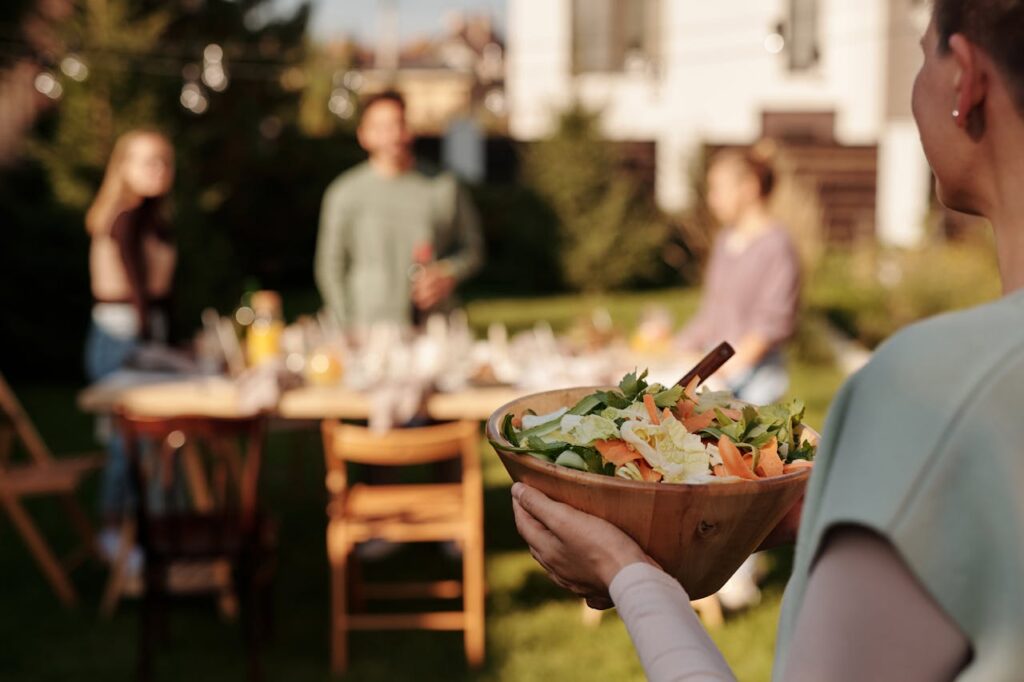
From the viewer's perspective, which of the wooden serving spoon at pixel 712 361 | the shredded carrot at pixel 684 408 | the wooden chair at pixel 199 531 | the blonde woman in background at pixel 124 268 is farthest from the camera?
the blonde woman in background at pixel 124 268

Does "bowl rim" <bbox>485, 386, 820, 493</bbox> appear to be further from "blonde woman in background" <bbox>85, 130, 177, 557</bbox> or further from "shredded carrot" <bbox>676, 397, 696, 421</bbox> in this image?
"blonde woman in background" <bbox>85, 130, 177, 557</bbox>

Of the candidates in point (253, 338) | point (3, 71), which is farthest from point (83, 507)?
point (3, 71)

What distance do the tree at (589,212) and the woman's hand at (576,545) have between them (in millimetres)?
13492

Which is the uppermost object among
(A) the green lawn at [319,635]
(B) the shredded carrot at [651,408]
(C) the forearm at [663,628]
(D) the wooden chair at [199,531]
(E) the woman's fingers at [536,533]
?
(B) the shredded carrot at [651,408]

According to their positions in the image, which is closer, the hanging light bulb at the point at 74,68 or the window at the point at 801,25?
the hanging light bulb at the point at 74,68

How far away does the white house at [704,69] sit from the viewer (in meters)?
16.0

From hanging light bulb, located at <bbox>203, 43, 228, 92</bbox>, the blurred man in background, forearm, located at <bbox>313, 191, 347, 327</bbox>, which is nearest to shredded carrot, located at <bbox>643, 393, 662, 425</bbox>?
the blurred man in background

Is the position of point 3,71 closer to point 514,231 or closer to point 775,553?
point 514,231

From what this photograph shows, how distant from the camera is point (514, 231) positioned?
1534cm

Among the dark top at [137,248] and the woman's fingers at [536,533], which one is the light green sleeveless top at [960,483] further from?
the dark top at [137,248]

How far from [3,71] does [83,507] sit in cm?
553

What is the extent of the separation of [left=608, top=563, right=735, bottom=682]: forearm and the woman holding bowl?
91 millimetres

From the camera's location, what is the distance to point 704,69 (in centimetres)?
1791

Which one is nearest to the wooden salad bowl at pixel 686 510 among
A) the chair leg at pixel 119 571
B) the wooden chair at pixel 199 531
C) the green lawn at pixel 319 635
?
the wooden chair at pixel 199 531
